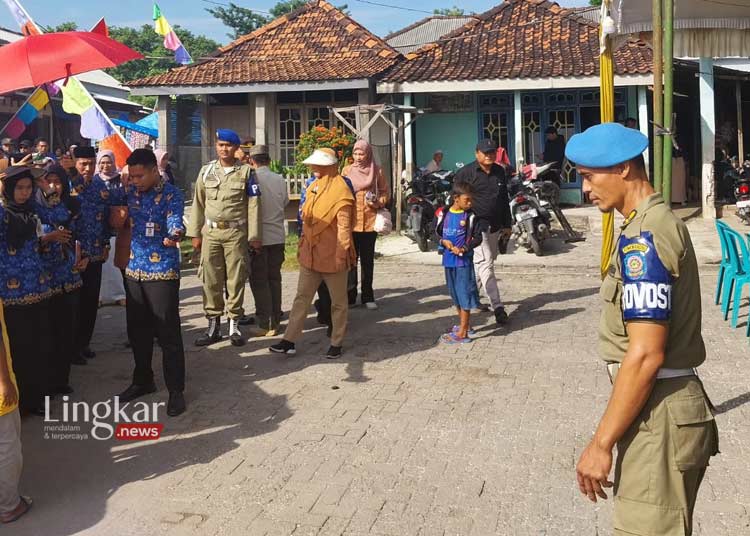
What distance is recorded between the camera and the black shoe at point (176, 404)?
505 centimetres

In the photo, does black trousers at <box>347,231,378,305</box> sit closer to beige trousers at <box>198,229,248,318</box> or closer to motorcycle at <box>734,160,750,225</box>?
beige trousers at <box>198,229,248,318</box>

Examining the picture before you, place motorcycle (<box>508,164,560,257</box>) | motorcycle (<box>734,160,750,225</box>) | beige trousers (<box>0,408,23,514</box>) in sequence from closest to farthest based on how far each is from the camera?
beige trousers (<box>0,408,23,514</box>) → motorcycle (<box>508,164,560,257</box>) → motorcycle (<box>734,160,750,225</box>)

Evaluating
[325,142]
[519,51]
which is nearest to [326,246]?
[325,142]

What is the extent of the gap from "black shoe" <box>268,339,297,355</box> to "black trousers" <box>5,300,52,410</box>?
193 cm

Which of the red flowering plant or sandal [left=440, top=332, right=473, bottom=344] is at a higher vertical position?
the red flowering plant

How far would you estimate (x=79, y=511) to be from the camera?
12.3 feet

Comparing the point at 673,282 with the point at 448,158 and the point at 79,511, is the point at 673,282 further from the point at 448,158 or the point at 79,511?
the point at 448,158

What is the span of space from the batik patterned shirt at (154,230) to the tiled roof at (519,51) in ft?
34.4

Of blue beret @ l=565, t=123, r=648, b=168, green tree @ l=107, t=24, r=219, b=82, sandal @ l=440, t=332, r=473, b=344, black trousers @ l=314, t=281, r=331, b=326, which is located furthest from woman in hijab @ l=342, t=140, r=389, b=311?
green tree @ l=107, t=24, r=219, b=82

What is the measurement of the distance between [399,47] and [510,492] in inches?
953

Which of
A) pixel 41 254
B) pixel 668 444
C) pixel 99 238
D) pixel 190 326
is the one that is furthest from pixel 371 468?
pixel 190 326

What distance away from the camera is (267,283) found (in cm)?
708

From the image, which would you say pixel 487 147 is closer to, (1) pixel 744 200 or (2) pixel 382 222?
(2) pixel 382 222

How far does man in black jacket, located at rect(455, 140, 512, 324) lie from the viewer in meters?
7.20
